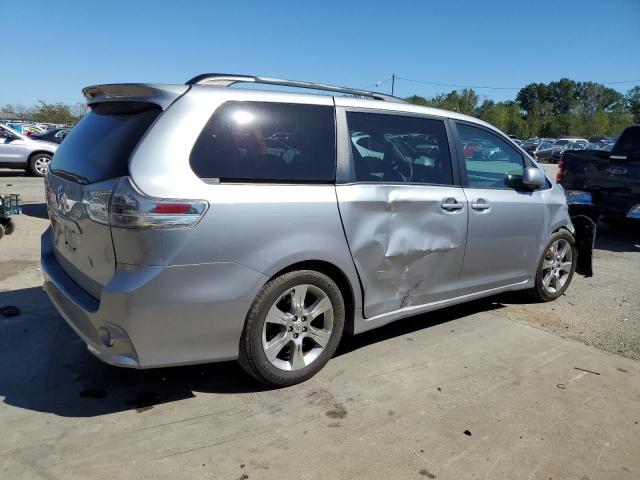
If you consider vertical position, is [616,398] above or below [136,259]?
below

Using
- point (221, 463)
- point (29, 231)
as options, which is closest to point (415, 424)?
point (221, 463)

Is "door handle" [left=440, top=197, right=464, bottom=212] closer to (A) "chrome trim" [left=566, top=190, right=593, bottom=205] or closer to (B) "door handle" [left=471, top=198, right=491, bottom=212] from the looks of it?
(B) "door handle" [left=471, top=198, right=491, bottom=212]

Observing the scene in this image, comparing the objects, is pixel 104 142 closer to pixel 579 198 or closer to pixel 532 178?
pixel 532 178

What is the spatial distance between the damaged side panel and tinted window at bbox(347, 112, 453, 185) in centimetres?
10

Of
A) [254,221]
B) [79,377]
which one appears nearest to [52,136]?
[79,377]

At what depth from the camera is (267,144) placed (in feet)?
10.1

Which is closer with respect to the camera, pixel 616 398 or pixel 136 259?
pixel 136 259

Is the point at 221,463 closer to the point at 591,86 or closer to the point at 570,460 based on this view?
the point at 570,460

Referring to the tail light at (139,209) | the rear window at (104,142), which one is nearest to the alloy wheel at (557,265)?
the tail light at (139,209)

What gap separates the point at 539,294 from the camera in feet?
16.9

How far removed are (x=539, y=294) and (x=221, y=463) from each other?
3.73 metres

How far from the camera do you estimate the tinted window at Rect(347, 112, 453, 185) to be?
352 centimetres

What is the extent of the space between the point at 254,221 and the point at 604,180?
22.7 ft

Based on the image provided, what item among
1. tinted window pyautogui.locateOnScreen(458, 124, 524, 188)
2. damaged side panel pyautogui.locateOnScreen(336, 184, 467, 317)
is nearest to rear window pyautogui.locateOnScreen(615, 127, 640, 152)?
tinted window pyautogui.locateOnScreen(458, 124, 524, 188)
